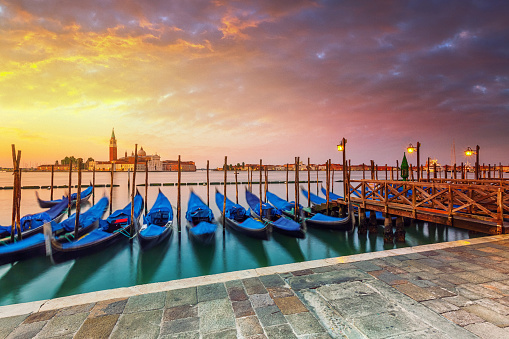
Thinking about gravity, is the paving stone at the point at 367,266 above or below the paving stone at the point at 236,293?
above

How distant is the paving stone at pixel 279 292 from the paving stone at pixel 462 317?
1.51m

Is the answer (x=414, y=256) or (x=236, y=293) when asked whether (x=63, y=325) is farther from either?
(x=414, y=256)

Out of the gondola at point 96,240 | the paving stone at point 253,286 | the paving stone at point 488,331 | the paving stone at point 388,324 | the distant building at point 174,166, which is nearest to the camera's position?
the paving stone at point 488,331

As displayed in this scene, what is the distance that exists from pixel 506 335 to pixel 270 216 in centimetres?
1050

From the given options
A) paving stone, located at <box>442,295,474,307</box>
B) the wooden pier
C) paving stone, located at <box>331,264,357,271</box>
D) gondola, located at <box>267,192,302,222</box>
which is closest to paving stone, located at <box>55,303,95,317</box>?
paving stone, located at <box>331,264,357,271</box>

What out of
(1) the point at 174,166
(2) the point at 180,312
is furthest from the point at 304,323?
(1) the point at 174,166

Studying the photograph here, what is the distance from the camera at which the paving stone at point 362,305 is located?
2.48 meters

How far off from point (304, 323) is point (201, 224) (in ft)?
24.2

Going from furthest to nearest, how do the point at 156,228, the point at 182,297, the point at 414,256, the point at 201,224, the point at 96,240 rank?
the point at 201,224 → the point at 156,228 → the point at 96,240 → the point at 414,256 → the point at 182,297

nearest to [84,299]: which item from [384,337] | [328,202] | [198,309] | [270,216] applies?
[198,309]

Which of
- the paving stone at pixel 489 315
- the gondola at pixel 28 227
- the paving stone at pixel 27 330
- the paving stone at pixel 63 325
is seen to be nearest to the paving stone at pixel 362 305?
the paving stone at pixel 489 315

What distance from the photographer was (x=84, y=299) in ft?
9.48

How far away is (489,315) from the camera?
7.73 ft

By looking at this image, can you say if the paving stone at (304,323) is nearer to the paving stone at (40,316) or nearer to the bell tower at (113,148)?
the paving stone at (40,316)
